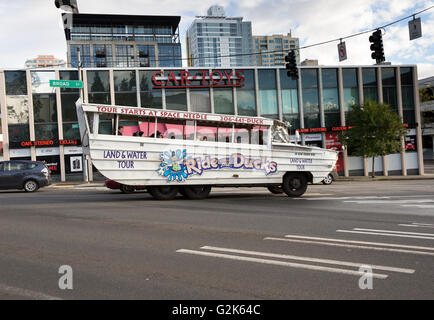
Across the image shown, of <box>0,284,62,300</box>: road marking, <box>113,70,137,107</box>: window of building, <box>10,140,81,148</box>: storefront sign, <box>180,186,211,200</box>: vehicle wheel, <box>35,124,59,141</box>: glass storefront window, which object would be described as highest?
<box>113,70,137,107</box>: window of building

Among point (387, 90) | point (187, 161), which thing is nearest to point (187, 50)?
point (387, 90)

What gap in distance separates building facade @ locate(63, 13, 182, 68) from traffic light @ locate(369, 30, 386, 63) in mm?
67294

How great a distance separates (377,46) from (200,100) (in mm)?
20122

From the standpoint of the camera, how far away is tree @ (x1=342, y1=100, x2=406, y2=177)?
30656 mm

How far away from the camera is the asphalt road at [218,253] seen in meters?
4.09

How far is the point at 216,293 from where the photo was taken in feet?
13.0

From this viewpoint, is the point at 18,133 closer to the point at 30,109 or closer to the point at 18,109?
the point at 18,109

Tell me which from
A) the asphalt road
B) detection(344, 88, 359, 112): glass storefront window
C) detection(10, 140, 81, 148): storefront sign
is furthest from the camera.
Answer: detection(344, 88, 359, 112): glass storefront window

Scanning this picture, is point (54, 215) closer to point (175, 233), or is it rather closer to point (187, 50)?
point (175, 233)

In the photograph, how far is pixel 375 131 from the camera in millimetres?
31016

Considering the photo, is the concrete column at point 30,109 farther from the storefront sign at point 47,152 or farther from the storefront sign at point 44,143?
the storefront sign at point 47,152

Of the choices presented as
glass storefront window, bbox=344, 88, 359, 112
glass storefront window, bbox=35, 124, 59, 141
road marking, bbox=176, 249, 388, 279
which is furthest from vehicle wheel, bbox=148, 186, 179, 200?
glass storefront window, bbox=344, 88, 359, 112

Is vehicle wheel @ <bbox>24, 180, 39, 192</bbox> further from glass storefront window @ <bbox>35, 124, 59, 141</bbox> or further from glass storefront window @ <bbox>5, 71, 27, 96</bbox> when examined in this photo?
glass storefront window @ <bbox>5, 71, 27, 96</bbox>

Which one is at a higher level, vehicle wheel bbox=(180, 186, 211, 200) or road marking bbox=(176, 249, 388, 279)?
vehicle wheel bbox=(180, 186, 211, 200)
